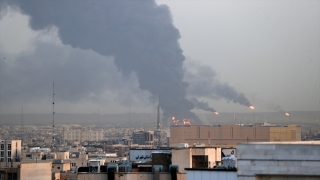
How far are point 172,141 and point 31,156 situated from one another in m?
46.8

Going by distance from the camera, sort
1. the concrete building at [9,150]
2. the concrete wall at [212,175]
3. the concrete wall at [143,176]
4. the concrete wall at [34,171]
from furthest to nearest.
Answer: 1. the concrete building at [9,150]
2. the concrete wall at [34,171]
3. the concrete wall at [143,176]
4. the concrete wall at [212,175]

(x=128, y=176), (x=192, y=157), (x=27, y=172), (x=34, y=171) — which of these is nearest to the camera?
(x=128, y=176)

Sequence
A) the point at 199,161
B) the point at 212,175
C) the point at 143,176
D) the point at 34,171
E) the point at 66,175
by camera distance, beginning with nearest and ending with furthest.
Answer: the point at 212,175 < the point at 143,176 < the point at 199,161 < the point at 34,171 < the point at 66,175

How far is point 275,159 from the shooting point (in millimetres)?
15914

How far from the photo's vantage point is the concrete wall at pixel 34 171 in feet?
140

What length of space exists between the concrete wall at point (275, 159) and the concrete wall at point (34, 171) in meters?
27.7

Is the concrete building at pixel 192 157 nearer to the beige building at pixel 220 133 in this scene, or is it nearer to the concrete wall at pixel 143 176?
the concrete wall at pixel 143 176

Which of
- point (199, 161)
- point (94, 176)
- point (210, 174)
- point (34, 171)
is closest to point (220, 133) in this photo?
point (34, 171)

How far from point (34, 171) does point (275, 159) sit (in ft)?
96.2

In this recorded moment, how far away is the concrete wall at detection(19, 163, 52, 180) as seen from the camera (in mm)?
42688

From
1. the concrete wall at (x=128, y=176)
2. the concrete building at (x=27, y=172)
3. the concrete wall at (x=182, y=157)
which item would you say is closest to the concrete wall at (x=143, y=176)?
the concrete wall at (x=128, y=176)

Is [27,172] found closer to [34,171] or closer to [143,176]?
[34,171]

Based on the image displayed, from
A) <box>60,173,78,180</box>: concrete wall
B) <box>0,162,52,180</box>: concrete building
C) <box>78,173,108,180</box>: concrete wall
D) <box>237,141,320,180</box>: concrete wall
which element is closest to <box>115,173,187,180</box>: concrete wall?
<box>78,173,108,180</box>: concrete wall

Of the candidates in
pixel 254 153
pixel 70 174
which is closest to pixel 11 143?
pixel 70 174
